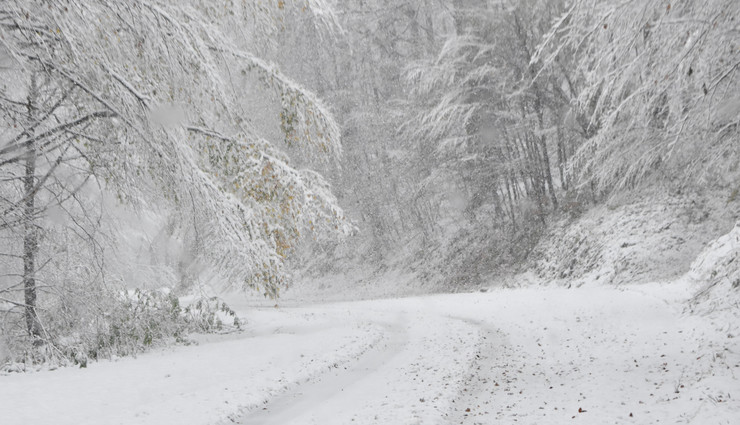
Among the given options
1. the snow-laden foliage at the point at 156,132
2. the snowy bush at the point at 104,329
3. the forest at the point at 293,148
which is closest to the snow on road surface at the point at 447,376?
the snowy bush at the point at 104,329

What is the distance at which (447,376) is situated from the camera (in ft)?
23.6

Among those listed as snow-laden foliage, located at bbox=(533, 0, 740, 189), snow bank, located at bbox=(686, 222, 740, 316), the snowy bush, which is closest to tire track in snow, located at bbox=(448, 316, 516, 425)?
snow bank, located at bbox=(686, 222, 740, 316)

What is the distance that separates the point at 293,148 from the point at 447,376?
175 inches

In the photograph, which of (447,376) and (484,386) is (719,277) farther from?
(447,376)

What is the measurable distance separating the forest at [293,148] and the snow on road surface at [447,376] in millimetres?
1278

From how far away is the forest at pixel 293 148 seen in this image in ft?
17.8

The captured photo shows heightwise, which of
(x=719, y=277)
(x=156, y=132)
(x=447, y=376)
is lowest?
(x=447, y=376)

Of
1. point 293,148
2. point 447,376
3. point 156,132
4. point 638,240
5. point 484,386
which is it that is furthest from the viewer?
point 638,240

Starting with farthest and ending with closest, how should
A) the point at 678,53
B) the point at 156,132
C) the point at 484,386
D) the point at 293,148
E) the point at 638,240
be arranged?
the point at 638,240
the point at 293,148
the point at 484,386
the point at 678,53
the point at 156,132

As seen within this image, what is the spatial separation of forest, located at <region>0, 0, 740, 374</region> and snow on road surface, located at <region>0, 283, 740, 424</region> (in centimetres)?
128

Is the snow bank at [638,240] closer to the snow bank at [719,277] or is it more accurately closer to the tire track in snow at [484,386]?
the snow bank at [719,277]

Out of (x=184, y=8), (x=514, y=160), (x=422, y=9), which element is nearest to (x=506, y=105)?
(x=514, y=160)

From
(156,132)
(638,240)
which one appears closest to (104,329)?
(156,132)

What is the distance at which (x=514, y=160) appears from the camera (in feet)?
57.3
